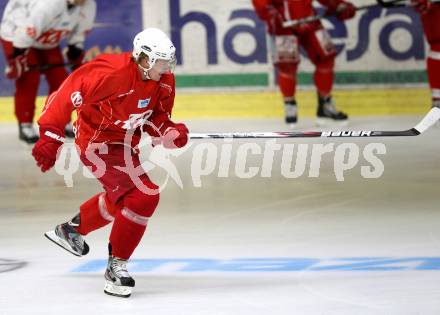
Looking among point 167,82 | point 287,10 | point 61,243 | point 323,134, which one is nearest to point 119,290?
point 61,243

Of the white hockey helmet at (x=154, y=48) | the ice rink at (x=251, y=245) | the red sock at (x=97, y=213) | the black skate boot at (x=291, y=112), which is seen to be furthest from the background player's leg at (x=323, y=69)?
the white hockey helmet at (x=154, y=48)

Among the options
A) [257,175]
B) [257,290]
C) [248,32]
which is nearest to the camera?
[257,290]

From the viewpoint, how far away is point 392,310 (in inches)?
146

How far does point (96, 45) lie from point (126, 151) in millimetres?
5202

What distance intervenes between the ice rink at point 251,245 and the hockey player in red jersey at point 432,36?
1.31 meters

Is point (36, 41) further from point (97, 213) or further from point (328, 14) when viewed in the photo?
point (97, 213)

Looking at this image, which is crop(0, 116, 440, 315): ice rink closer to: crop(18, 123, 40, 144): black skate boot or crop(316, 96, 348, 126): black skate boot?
crop(18, 123, 40, 144): black skate boot

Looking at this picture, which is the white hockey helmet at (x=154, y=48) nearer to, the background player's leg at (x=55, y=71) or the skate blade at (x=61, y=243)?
the skate blade at (x=61, y=243)

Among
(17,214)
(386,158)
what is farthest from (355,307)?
(386,158)

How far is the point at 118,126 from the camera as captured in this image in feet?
13.9

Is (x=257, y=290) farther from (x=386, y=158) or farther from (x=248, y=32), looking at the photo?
(x=248, y=32)

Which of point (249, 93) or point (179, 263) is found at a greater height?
point (179, 263)
